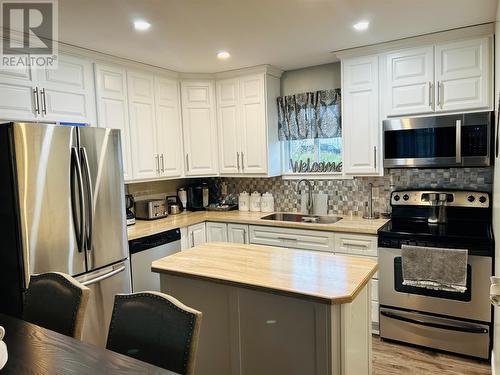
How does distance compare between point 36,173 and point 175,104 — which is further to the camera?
point 175,104

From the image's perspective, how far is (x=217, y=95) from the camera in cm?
407

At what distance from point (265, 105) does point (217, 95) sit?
612 mm

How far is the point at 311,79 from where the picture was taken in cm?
387

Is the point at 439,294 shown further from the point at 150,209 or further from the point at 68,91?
the point at 68,91

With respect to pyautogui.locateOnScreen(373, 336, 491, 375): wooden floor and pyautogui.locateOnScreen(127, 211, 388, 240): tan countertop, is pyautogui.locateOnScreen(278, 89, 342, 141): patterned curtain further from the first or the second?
pyautogui.locateOnScreen(373, 336, 491, 375): wooden floor

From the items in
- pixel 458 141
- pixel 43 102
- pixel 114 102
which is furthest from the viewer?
pixel 114 102

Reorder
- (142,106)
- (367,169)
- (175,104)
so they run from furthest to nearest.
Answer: (175,104)
(142,106)
(367,169)

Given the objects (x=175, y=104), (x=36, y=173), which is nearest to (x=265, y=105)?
(x=175, y=104)

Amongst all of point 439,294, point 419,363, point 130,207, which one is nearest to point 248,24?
point 130,207

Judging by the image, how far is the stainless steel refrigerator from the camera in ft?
7.14

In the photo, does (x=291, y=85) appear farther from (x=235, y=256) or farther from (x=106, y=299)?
(x=106, y=299)

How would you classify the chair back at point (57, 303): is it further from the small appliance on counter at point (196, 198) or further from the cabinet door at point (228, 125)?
the small appliance on counter at point (196, 198)

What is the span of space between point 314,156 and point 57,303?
116 inches

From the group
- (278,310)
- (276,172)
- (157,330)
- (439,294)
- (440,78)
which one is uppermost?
(440,78)
